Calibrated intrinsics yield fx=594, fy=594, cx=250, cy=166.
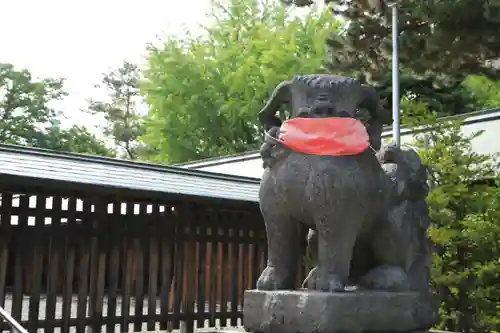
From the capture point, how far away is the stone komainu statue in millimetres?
3527

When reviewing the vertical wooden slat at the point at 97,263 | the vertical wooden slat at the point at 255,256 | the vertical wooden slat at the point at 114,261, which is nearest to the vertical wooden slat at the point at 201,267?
the vertical wooden slat at the point at 255,256

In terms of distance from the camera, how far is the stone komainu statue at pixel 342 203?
3527mm

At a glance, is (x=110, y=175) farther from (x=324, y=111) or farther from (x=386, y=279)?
(x=386, y=279)

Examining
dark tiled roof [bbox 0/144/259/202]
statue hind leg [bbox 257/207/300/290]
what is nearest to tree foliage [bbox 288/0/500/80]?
dark tiled roof [bbox 0/144/259/202]

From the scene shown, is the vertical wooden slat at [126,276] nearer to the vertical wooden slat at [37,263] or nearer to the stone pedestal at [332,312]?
the vertical wooden slat at [37,263]

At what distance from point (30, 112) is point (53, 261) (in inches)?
890

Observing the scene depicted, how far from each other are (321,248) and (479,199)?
429 centimetres

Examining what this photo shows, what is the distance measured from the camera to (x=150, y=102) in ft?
83.2

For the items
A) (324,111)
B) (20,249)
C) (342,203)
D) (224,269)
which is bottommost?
(224,269)

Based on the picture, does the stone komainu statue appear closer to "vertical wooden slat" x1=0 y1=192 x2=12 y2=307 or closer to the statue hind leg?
the statue hind leg

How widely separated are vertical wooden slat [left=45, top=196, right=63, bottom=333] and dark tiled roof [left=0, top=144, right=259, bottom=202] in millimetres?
445

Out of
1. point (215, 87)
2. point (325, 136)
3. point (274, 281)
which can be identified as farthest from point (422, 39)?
point (215, 87)

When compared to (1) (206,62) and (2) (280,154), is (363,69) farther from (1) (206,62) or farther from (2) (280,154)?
(1) (206,62)

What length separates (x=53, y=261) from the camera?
6.84 meters
